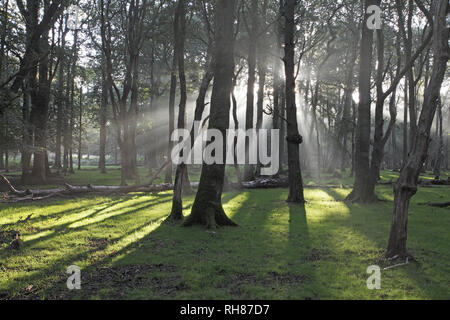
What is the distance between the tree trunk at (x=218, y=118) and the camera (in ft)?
32.1

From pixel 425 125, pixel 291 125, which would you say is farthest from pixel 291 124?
pixel 425 125

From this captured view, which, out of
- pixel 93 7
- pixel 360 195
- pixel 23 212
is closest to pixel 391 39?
pixel 360 195

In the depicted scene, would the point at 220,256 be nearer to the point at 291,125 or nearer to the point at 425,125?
the point at 425,125

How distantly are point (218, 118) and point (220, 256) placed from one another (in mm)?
4537

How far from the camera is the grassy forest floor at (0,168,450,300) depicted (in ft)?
17.1

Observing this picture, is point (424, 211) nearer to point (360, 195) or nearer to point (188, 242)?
point (360, 195)

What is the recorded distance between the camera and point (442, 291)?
17.1ft

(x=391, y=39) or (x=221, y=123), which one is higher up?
(x=391, y=39)

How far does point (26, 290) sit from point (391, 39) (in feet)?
117

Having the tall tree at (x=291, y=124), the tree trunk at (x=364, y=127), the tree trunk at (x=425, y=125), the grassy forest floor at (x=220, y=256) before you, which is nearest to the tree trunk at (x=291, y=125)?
the tall tree at (x=291, y=124)

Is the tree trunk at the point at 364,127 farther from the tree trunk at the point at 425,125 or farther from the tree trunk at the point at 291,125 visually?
the tree trunk at the point at 425,125

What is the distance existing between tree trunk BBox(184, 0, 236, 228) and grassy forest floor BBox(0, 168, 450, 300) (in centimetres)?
58

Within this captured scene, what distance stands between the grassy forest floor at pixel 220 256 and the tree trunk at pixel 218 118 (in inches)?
23.0

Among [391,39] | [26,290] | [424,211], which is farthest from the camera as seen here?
[391,39]
